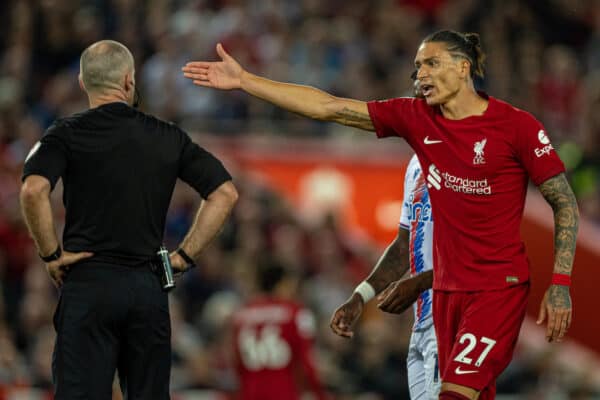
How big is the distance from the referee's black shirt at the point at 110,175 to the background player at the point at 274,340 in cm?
411

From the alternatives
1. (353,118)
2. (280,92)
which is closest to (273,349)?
(353,118)

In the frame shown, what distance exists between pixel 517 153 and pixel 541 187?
0.21 metres

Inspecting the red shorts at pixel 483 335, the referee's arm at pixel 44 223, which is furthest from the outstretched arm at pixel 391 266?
the referee's arm at pixel 44 223

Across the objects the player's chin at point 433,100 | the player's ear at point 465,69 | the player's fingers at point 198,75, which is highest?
the player's ear at point 465,69

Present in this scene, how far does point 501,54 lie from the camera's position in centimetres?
1755

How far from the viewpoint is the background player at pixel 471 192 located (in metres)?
6.83

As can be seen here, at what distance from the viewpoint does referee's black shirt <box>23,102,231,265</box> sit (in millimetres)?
6910

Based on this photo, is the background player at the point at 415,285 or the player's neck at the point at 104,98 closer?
the player's neck at the point at 104,98

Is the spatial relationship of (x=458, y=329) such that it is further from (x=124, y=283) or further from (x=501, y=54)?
(x=501, y=54)

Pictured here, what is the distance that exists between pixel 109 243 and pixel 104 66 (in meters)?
0.91

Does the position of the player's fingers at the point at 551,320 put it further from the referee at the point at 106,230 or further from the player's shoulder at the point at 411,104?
the referee at the point at 106,230

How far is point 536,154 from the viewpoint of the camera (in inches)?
268

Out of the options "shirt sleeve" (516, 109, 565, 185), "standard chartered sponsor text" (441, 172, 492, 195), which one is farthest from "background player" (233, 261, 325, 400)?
"shirt sleeve" (516, 109, 565, 185)

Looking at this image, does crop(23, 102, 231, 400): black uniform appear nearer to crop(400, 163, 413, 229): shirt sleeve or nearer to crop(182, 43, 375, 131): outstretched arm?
crop(182, 43, 375, 131): outstretched arm
